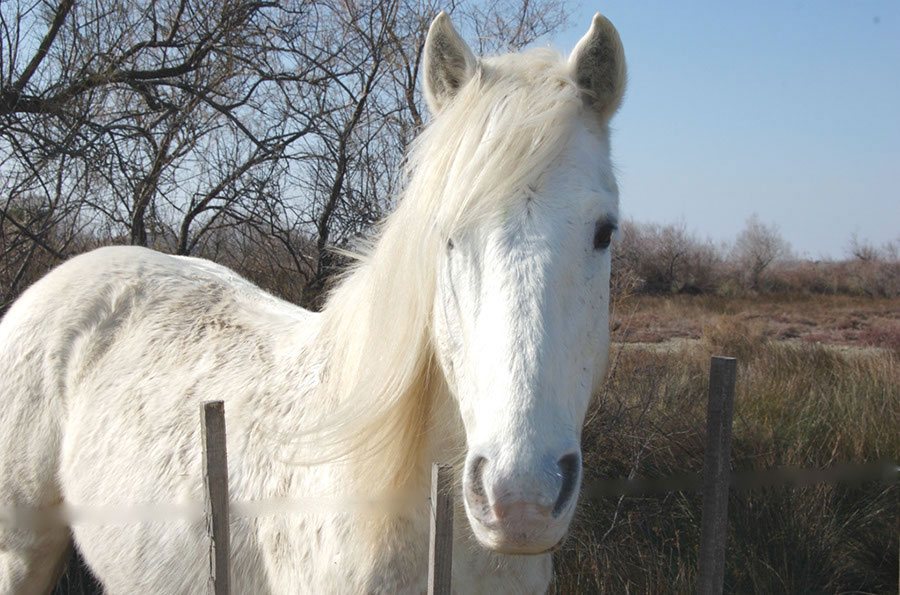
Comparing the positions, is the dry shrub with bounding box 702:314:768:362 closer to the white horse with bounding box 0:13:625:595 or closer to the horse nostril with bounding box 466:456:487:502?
the white horse with bounding box 0:13:625:595

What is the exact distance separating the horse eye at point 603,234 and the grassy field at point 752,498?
2.17 m

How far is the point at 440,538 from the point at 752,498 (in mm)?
3103

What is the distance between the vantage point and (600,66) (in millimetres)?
1795

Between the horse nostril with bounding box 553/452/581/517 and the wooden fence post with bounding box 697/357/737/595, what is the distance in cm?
81

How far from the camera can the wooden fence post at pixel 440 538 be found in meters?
1.33

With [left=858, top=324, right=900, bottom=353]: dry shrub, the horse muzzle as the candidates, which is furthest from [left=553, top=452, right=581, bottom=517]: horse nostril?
[left=858, top=324, right=900, bottom=353]: dry shrub

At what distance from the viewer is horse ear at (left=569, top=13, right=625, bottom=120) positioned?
1.76 m

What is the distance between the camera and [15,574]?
8.31 ft

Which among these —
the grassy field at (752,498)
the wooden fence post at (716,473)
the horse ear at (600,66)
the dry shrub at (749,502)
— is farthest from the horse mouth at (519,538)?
the grassy field at (752,498)

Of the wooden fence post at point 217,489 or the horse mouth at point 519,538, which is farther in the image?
the wooden fence post at point 217,489

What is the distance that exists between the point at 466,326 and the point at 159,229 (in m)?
4.67

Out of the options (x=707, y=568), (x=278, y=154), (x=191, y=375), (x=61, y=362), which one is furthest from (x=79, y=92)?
(x=707, y=568)

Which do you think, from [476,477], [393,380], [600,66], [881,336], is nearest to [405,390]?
[393,380]

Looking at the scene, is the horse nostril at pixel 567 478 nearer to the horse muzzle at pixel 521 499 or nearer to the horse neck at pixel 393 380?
the horse muzzle at pixel 521 499
